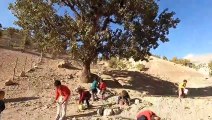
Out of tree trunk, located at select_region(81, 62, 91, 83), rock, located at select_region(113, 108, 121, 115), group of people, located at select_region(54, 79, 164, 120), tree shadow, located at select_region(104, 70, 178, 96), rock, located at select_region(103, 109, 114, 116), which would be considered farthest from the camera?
tree shadow, located at select_region(104, 70, 178, 96)

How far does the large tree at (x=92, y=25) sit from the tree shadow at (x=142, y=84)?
3702mm

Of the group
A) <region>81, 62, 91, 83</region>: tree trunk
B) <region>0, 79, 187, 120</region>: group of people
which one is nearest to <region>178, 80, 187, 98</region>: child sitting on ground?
<region>0, 79, 187, 120</region>: group of people

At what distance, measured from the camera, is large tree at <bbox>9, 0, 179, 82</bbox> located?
98.1ft

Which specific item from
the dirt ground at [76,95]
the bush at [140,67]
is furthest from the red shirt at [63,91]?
the bush at [140,67]

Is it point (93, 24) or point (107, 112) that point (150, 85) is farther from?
point (107, 112)

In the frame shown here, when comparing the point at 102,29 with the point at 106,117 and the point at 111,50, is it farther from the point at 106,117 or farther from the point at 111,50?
the point at 106,117

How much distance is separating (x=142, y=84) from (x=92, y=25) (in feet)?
33.1

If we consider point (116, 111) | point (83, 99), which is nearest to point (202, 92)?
point (116, 111)

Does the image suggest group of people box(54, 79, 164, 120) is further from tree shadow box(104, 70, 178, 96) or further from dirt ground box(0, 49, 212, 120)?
tree shadow box(104, 70, 178, 96)

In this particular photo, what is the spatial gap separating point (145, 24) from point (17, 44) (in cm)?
3122

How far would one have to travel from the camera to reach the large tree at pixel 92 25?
98.1 feet

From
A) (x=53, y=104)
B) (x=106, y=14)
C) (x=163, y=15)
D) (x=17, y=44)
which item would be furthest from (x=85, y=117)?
(x=17, y=44)

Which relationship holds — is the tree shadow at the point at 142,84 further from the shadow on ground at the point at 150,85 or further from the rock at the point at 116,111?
the rock at the point at 116,111

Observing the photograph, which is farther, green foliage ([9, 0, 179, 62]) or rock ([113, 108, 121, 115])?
green foliage ([9, 0, 179, 62])
